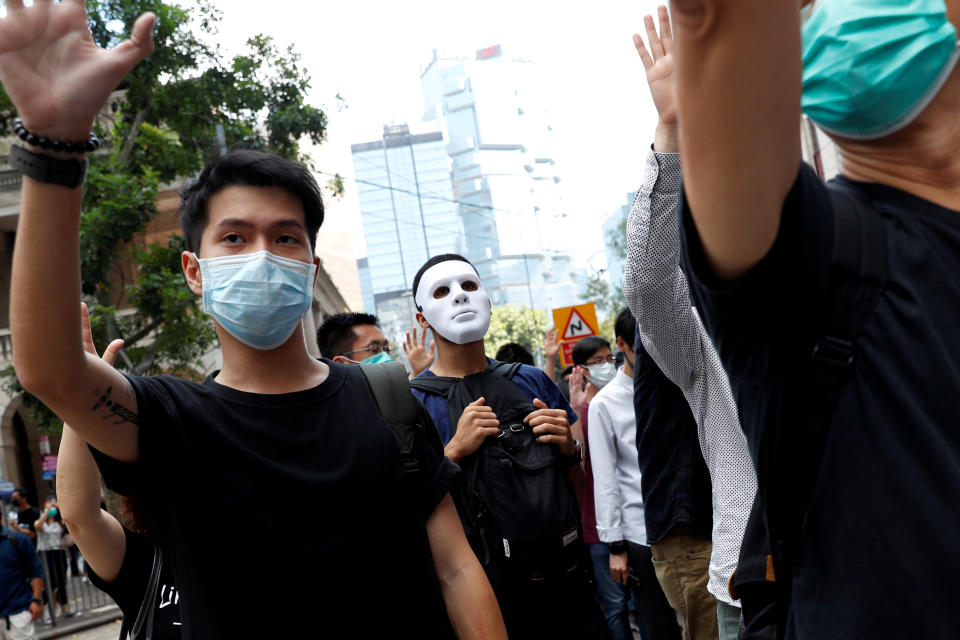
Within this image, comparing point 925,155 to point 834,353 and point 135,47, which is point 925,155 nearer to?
point 834,353

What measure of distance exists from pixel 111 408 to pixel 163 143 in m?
13.5

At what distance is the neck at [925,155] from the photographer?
1493 millimetres

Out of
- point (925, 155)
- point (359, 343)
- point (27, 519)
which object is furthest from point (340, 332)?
point (27, 519)

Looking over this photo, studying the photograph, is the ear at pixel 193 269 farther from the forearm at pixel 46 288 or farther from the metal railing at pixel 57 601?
the metal railing at pixel 57 601

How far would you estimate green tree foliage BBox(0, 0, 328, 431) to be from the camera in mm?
13711

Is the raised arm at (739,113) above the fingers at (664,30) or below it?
below

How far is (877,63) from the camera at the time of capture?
1.44m

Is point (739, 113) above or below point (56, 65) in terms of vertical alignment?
below

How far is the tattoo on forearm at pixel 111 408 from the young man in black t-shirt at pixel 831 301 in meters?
1.32

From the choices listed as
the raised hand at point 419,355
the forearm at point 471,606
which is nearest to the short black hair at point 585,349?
the raised hand at point 419,355

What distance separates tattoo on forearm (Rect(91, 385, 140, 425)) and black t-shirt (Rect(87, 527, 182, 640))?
94 centimetres

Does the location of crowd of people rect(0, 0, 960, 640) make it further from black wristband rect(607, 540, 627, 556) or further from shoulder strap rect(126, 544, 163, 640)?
black wristband rect(607, 540, 627, 556)

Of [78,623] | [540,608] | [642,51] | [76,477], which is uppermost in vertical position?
[642,51]

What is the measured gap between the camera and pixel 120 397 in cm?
210
